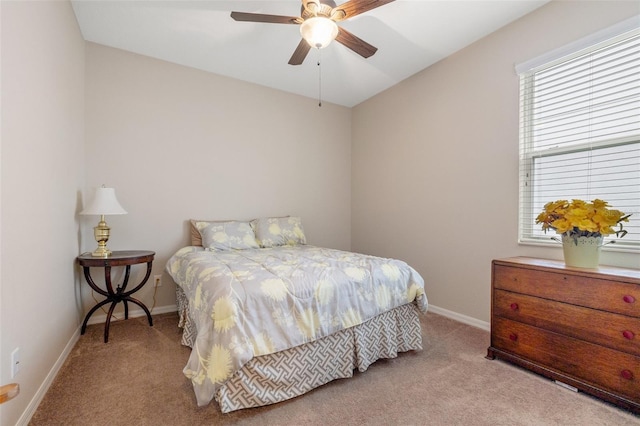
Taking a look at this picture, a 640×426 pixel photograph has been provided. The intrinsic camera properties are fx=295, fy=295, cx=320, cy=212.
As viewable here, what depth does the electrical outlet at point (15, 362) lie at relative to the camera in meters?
1.32

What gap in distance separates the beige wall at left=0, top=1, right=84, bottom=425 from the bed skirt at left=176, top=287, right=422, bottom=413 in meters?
0.87

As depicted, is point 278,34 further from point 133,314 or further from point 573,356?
point 573,356

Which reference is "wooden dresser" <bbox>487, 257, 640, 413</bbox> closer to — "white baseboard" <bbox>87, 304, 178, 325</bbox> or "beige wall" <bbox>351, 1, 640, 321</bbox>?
"beige wall" <bbox>351, 1, 640, 321</bbox>

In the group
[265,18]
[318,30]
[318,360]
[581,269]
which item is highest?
[265,18]

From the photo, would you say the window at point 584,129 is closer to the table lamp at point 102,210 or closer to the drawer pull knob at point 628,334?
the drawer pull knob at point 628,334

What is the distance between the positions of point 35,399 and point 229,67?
3105mm

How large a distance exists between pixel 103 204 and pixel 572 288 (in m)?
3.42

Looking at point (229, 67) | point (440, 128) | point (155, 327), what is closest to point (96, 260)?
point (155, 327)

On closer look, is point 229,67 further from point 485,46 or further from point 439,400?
point 439,400

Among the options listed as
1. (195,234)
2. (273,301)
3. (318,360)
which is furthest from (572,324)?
(195,234)

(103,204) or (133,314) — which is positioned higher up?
(103,204)

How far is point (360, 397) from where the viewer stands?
65.6 inches

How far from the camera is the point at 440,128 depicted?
3039 millimetres

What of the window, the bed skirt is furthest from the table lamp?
the window
